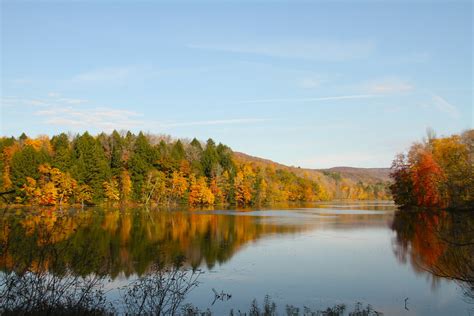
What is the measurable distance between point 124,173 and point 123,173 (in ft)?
0.65

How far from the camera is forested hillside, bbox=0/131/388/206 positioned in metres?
60.5

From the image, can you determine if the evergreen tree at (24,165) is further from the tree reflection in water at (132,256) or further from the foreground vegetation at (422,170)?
the foreground vegetation at (422,170)

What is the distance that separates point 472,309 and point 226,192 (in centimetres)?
8159

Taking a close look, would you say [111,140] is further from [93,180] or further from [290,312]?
[290,312]

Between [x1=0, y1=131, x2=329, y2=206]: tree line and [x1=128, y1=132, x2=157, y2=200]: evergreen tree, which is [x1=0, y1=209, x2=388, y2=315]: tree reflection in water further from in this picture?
[x1=128, y1=132, x2=157, y2=200]: evergreen tree

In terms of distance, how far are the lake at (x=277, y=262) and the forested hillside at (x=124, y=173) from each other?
2799 centimetres

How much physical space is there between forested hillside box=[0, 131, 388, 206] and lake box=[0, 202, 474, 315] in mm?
27989

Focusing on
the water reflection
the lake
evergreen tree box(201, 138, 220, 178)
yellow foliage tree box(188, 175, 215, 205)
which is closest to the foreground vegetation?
the lake

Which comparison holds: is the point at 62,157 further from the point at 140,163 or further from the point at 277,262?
the point at 277,262

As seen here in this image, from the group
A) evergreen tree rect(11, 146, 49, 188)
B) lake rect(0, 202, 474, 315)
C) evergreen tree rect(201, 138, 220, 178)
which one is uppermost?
evergreen tree rect(201, 138, 220, 178)

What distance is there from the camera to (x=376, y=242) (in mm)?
27797

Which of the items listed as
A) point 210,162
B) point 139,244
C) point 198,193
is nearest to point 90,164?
point 198,193

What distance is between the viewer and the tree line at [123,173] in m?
60.5

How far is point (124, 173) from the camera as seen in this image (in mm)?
74000
